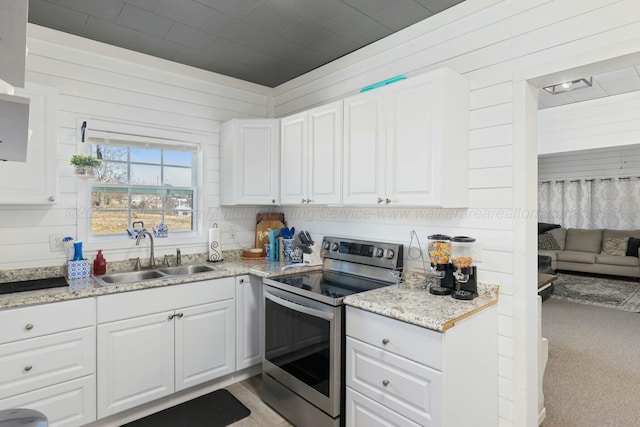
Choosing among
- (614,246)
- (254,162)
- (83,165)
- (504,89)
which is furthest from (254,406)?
(614,246)

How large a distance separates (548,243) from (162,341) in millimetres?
7375

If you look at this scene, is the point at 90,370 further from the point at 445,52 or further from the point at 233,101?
the point at 445,52

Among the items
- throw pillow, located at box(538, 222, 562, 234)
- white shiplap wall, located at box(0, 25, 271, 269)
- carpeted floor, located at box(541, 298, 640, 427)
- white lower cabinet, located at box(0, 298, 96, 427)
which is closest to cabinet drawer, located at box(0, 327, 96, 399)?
white lower cabinet, located at box(0, 298, 96, 427)

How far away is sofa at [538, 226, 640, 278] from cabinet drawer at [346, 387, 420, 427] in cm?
624

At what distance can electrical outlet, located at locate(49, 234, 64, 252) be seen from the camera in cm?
253

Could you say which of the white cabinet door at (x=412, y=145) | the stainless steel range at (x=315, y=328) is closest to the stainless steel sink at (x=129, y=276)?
the stainless steel range at (x=315, y=328)

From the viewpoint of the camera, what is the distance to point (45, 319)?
6.61 feet

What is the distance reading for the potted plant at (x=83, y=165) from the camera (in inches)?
95.7

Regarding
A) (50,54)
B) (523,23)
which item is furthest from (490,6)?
(50,54)

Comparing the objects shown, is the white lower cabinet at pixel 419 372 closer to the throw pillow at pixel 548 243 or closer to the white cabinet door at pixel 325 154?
the white cabinet door at pixel 325 154

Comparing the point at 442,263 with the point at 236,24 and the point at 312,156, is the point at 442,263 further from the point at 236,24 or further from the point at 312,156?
the point at 236,24

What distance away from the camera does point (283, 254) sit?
326 cm

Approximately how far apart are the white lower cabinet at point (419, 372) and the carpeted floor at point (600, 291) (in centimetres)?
429

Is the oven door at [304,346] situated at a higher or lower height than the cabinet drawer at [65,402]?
higher
